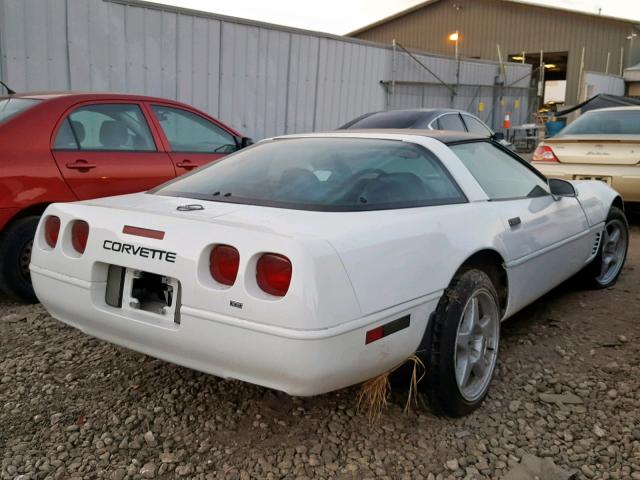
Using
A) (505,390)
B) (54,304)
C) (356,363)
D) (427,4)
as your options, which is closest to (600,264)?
(505,390)

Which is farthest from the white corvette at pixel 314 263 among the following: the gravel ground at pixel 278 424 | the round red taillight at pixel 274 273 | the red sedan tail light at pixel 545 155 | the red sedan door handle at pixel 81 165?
the red sedan tail light at pixel 545 155

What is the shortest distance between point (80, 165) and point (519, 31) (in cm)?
2529

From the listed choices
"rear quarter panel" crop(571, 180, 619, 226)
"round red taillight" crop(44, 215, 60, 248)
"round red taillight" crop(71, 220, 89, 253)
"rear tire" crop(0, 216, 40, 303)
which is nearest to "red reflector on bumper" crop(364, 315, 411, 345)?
"round red taillight" crop(71, 220, 89, 253)

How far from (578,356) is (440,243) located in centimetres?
140

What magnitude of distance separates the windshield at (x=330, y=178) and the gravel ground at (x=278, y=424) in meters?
0.91

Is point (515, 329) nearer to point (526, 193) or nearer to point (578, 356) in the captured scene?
point (578, 356)

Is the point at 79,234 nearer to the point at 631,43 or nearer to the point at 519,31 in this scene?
the point at 519,31

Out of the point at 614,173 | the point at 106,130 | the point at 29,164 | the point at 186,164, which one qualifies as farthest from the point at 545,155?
the point at 29,164

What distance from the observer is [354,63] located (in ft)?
37.7

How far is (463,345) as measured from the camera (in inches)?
103

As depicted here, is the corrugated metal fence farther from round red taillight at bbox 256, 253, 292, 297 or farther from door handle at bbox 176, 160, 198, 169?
round red taillight at bbox 256, 253, 292, 297

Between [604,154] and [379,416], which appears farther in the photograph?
[604,154]

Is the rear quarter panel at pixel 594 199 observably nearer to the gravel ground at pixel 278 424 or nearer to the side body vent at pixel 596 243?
the side body vent at pixel 596 243

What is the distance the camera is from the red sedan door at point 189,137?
4.88 meters
